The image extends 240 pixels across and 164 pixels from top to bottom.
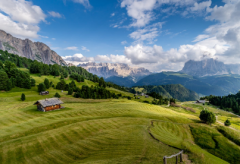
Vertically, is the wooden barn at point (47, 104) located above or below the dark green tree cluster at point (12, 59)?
below

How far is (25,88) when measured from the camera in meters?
104

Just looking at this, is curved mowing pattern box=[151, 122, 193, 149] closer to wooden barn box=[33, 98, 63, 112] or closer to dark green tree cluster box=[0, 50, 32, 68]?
wooden barn box=[33, 98, 63, 112]

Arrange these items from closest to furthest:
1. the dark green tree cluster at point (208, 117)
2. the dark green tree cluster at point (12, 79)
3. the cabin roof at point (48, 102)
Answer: the dark green tree cluster at point (208, 117)
the cabin roof at point (48, 102)
the dark green tree cluster at point (12, 79)

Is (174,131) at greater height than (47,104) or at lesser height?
lesser

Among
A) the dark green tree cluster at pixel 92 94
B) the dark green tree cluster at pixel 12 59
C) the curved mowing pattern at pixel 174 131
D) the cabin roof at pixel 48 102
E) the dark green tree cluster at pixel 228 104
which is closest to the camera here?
the curved mowing pattern at pixel 174 131

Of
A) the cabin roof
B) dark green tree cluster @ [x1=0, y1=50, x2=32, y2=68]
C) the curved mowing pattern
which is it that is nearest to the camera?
the curved mowing pattern

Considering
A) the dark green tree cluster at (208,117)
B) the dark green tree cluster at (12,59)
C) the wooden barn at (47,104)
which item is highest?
the dark green tree cluster at (12,59)

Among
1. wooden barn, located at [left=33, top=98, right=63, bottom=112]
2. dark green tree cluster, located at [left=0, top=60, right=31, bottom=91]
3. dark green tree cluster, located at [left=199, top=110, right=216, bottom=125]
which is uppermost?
dark green tree cluster, located at [left=0, top=60, right=31, bottom=91]

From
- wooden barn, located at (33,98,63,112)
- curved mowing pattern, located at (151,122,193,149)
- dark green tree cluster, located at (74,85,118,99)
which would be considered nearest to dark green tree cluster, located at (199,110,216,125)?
curved mowing pattern, located at (151,122,193,149)

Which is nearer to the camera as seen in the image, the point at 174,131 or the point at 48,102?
the point at 174,131

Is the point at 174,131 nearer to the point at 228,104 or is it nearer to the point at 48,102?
the point at 48,102

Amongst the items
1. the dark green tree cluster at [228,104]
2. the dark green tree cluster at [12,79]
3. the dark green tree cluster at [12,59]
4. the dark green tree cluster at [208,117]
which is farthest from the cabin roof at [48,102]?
the dark green tree cluster at [228,104]

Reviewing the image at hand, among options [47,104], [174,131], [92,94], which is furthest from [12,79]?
[174,131]

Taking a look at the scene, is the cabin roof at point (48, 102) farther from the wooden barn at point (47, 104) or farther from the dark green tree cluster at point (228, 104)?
the dark green tree cluster at point (228, 104)
